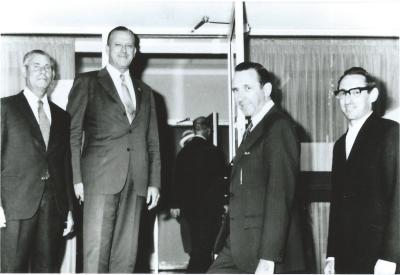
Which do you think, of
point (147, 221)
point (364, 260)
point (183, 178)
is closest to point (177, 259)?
point (147, 221)

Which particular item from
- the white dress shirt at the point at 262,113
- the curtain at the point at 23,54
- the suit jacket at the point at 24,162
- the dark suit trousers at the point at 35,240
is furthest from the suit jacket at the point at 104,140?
the curtain at the point at 23,54

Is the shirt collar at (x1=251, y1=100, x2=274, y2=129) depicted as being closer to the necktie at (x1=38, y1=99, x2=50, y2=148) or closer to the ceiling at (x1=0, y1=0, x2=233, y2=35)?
the necktie at (x1=38, y1=99, x2=50, y2=148)

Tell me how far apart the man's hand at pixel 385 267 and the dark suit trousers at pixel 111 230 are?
1643 millimetres

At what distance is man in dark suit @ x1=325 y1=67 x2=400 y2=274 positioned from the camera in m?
2.52

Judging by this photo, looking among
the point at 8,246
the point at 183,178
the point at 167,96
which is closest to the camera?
the point at 8,246

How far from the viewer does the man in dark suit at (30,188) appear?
322cm

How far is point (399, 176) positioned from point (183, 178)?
10.1ft

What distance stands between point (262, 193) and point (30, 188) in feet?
5.22

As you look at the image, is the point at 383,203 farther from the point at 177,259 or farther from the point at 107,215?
the point at 177,259

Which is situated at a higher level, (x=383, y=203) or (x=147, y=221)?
(x=383, y=203)

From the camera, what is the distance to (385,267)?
2.46 metres

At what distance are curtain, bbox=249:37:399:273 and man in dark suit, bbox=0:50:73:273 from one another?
2.77 meters

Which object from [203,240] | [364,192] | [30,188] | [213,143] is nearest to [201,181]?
[203,240]

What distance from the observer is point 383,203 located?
2.56 meters
